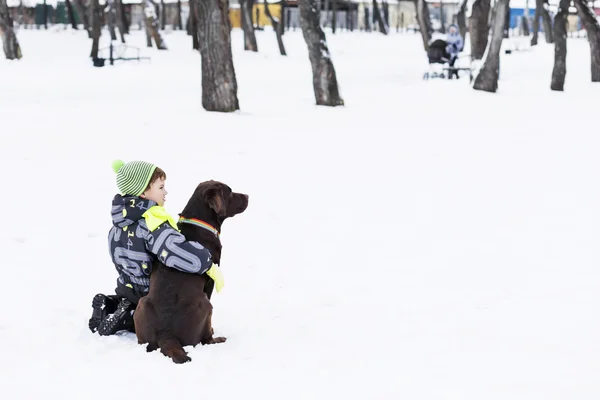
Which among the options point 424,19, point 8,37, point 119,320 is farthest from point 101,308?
point 424,19

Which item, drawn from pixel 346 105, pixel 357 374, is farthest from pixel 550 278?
pixel 346 105

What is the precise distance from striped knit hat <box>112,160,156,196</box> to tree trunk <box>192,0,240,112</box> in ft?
33.1

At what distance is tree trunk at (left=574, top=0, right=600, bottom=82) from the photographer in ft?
70.4

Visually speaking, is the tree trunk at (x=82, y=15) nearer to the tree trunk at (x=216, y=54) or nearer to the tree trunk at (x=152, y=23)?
the tree trunk at (x=152, y=23)

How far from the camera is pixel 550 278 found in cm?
671

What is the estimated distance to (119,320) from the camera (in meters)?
5.21

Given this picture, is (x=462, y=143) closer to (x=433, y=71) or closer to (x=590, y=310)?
(x=590, y=310)

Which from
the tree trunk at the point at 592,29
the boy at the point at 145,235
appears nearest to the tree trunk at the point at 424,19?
the tree trunk at the point at 592,29

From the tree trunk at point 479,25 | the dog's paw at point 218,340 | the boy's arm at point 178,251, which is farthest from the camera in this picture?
the tree trunk at point 479,25

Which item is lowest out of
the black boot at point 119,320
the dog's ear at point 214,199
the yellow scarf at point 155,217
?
the black boot at point 119,320

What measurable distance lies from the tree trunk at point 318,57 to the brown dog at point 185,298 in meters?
12.0

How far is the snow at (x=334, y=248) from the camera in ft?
15.5

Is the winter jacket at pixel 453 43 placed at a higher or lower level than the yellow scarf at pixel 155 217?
lower

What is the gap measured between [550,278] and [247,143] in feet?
20.4
